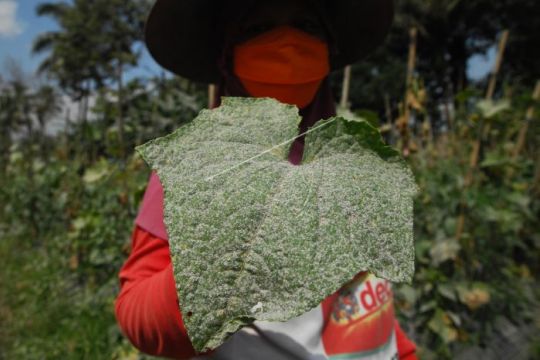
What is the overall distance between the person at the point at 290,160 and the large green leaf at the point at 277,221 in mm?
274

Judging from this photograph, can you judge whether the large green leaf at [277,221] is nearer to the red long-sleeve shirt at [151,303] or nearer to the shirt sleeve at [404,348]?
the red long-sleeve shirt at [151,303]

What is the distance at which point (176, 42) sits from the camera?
102 cm

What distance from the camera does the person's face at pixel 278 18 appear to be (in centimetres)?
86

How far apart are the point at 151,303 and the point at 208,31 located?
0.61 metres

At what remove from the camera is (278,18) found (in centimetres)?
86

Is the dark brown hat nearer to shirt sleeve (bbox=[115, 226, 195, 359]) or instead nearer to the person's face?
the person's face

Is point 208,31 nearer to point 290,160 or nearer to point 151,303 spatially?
point 290,160

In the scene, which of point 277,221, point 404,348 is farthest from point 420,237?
point 277,221

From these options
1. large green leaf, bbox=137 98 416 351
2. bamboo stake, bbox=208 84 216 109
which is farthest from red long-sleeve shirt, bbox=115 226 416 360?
bamboo stake, bbox=208 84 216 109

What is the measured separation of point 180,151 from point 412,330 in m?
2.16

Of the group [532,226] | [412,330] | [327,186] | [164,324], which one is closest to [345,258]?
[327,186]

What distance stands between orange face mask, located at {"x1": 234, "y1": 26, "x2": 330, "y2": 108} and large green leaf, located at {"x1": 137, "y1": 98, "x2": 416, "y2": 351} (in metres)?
0.43

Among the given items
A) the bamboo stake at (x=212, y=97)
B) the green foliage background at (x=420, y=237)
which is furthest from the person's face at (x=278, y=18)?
the green foliage background at (x=420, y=237)

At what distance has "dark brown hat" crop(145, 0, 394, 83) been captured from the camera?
0.94 meters
